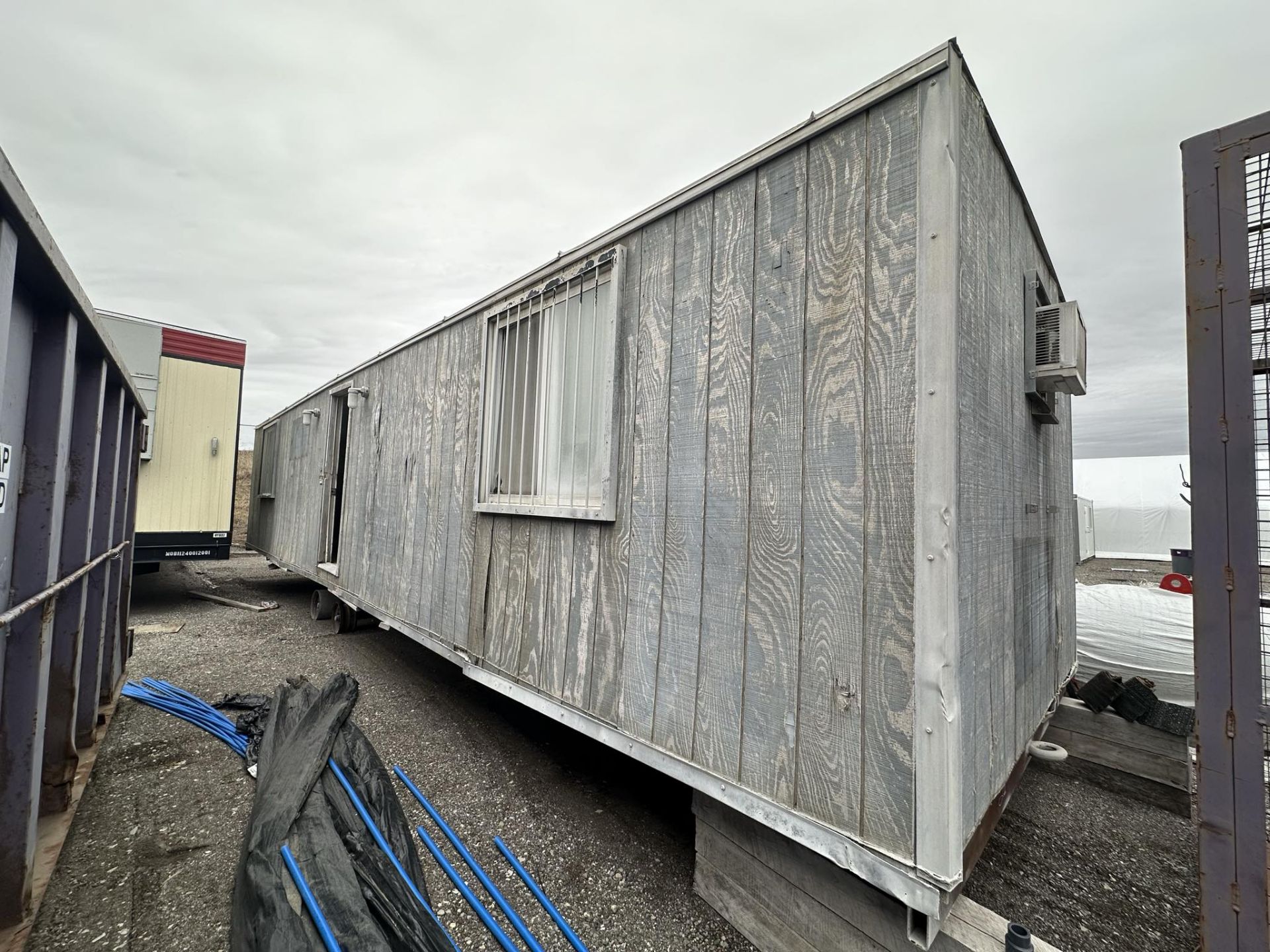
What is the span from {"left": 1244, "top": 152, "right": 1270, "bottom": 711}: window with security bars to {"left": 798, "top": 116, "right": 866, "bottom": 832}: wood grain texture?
82 cm

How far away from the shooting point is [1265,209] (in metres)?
1.19

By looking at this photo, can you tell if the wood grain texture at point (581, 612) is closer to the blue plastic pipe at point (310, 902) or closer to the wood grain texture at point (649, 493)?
the wood grain texture at point (649, 493)

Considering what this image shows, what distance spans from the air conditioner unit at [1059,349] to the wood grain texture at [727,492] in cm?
132

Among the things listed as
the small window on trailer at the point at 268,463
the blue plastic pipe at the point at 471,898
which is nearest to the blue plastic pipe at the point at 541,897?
the blue plastic pipe at the point at 471,898

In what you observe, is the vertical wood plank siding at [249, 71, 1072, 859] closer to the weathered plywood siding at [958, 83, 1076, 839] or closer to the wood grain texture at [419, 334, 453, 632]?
the weathered plywood siding at [958, 83, 1076, 839]

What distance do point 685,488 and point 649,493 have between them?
0.20m

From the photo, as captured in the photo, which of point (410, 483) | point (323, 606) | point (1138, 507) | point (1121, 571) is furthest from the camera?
point (1138, 507)

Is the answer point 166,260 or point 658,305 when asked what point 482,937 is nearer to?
point 658,305

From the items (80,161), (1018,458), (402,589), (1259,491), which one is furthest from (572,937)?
(80,161)

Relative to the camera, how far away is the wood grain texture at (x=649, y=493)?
1.98 meters

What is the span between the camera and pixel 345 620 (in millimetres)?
5645

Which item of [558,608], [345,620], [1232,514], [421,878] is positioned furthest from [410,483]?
[1232,514]

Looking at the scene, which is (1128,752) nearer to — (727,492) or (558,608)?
(727,492)

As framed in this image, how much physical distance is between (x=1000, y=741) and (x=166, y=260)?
16018 mm
